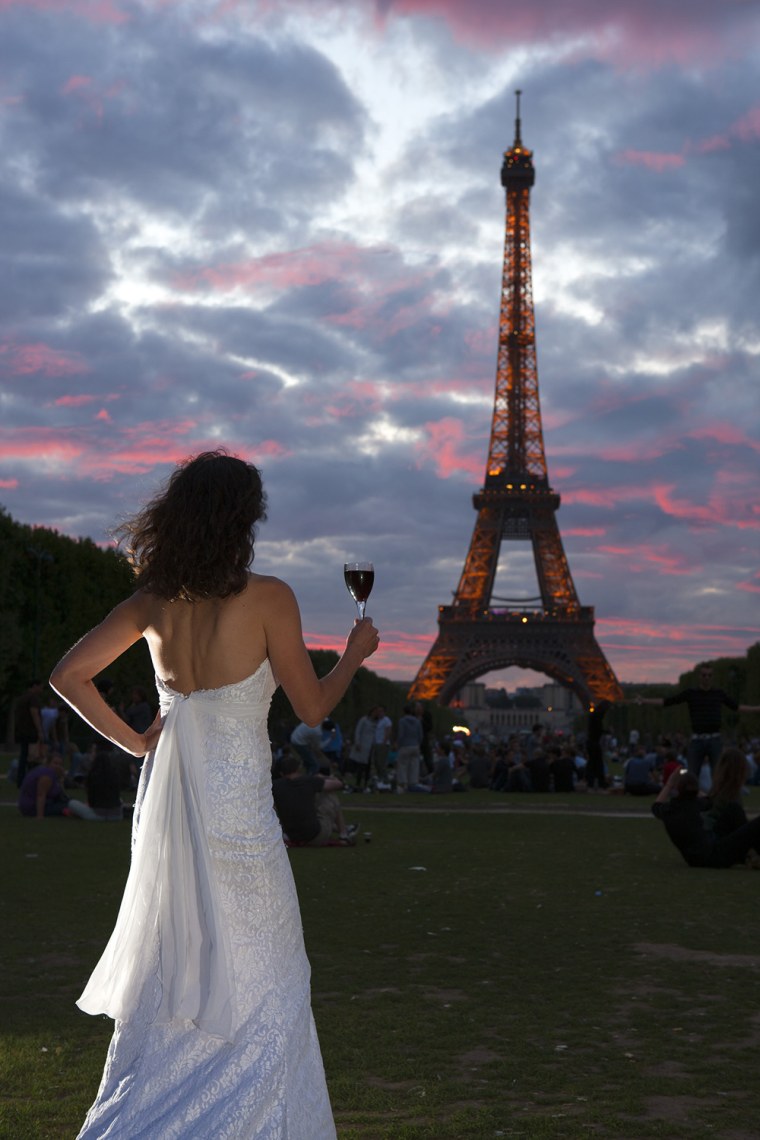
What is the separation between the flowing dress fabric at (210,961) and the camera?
11.8ft

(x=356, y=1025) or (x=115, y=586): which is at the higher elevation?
(x=115, y=586)

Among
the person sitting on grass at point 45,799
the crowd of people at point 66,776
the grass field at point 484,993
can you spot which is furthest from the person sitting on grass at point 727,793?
the person sitting on grass at point 45,799

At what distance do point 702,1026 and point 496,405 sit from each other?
6882 cm

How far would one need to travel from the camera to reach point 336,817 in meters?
15.6

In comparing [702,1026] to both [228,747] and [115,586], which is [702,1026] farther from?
[115,586]

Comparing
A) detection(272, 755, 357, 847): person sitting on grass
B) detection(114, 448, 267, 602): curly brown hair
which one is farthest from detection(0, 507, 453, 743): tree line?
detection(114, 448, 267, 602): curly brown hair

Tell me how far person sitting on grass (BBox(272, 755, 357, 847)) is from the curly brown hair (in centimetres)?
1043

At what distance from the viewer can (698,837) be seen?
1302 centimetres

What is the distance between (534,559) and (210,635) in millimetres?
70745

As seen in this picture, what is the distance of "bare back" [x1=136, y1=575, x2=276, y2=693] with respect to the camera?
3.65 metres

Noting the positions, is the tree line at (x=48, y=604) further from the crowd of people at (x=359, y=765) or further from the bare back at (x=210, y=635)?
the bare back at (x=210, y=635)

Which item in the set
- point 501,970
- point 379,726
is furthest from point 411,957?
point 379,726

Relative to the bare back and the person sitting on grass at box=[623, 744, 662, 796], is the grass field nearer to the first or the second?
the bare back

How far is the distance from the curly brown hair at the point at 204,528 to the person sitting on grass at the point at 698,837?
32.2ft
